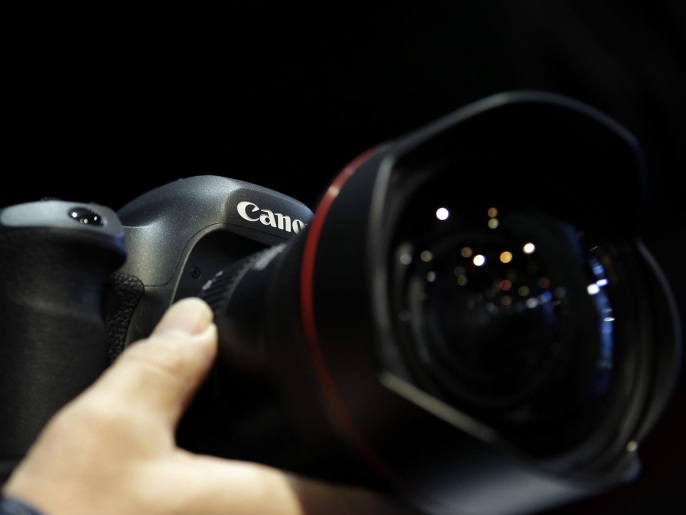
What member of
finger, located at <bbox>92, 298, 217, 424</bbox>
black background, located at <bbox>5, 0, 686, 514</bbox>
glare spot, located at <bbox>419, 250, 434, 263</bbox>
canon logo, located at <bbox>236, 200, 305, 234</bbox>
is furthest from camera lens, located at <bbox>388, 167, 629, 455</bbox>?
black background, located at <bbox>5, 0, 686, 514</bbox>

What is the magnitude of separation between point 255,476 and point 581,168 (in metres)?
0.24

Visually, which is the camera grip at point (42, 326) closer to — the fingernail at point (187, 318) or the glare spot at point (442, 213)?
the fingernail at point (187, 318)

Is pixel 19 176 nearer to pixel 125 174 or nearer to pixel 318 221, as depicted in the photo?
pixel 125 174

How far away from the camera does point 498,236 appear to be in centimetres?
40

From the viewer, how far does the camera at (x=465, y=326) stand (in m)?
0.34

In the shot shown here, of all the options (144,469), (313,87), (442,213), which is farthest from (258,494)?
(313,87)

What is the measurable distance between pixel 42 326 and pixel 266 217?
19 centimetres

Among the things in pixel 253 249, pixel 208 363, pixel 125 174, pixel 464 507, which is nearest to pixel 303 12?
pixel 125 174

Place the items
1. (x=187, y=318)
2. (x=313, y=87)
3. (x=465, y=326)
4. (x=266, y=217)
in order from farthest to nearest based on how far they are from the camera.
→ (x=313, y=87), (x=266, y=217), (x=187, y=318), (x=465, y=326)

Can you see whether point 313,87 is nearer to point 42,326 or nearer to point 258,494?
point 42,326

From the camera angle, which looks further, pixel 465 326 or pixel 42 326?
pixel 42 326

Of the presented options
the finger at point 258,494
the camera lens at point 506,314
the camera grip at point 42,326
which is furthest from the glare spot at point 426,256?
the camera grip at point 42,326

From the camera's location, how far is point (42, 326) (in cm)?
50

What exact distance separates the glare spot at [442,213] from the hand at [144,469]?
152 millimetres
